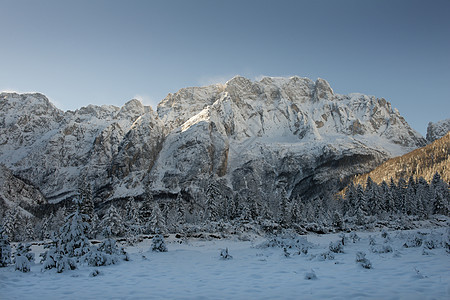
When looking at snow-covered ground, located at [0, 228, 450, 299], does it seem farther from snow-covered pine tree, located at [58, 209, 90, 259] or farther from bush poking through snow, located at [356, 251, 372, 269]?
snow-covered pine tree, located at [58, 209, 90, 259]

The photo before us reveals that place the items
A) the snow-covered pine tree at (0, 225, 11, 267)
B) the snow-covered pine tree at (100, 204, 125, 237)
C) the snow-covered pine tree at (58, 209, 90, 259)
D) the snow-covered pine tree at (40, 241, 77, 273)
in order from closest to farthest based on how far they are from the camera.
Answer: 1. the snow-covered pine tree at (40, 241, 77, 273)
2. the snow-covered pine tree at (0, 225, 11, 267)
3. the snow-covered pine tree at (58, 209, 90, 259)
4. the snow-covered pine tree at (100, 204, 125, 237)

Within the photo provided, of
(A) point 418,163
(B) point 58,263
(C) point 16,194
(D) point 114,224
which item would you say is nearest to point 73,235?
(B) point 58,263

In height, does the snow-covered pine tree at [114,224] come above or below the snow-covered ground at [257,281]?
below

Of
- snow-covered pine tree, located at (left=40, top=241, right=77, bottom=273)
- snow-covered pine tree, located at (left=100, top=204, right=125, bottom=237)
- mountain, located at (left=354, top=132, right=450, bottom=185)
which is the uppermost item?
mountain, located at (left=354, top=132, right=450, bottom=185)

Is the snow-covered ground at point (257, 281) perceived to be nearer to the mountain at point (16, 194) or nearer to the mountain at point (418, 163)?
the mountain at point (418, 163)

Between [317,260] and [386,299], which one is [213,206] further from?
[386,299]

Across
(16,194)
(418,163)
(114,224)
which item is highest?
(418,163)

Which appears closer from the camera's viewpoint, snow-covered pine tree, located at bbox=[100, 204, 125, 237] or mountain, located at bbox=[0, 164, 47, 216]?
snow-covered pine tree, located at bbox=[100, 204, 125, 237]

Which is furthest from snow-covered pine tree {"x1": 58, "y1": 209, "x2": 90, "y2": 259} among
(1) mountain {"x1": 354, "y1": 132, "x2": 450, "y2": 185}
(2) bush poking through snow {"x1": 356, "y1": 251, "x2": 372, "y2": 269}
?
(1) mountain {"x1": 354, "y1": 132, "x2": 450, "y2": 185}

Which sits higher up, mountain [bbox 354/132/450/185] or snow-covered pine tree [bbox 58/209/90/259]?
mountain [bbox 354/132/450/185]

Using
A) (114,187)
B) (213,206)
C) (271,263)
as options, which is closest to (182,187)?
(114,187)

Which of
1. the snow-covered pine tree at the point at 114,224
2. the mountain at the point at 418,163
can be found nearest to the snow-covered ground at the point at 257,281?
the snow-covered pine tree at the point at 114,224

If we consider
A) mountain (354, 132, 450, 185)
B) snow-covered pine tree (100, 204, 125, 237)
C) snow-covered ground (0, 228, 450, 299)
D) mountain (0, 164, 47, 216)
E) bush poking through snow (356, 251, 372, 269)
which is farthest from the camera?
mountain (0, 164, 47, 216)

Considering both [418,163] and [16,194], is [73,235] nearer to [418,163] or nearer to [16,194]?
[418,163]
